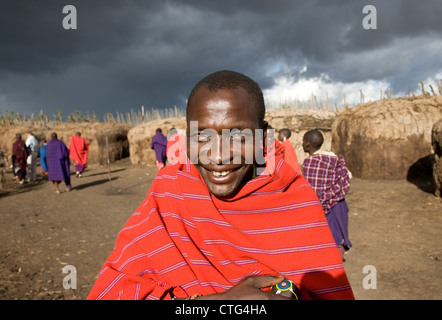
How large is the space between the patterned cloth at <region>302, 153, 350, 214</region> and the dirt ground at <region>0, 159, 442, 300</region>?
137cm

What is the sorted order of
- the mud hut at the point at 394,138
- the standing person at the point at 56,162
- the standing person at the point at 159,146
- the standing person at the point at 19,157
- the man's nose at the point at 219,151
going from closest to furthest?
the man's nose at the point at 219,151
the mud hut at the point at 394,138
the standing person at the point at 56,162
the standing person at the point at 159,146
the standing person at the point at 19,157

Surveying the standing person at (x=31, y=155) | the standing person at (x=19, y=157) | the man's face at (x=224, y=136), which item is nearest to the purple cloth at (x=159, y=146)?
the standing person at (x=19, y=157)

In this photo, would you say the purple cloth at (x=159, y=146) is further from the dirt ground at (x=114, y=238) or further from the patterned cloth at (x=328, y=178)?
the patterned cloth at (x=328, y=178)

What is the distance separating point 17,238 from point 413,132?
1072cm

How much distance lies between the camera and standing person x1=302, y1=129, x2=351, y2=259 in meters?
3.65

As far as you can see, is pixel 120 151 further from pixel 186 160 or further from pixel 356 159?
pixel 186 160

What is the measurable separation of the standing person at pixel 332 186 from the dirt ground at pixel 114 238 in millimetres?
982

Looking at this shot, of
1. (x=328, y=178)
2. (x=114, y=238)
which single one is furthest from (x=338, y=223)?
(x=114, y=238)

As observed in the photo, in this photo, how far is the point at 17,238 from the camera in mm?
6004

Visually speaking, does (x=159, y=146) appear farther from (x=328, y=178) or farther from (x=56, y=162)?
(x=328, y=178)

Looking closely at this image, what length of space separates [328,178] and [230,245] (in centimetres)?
257

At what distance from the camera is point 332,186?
3.67 m

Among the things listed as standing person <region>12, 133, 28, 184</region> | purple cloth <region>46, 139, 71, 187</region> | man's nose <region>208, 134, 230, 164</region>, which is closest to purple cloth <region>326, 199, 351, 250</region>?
man's nose <region>208, 134, 230, 164</region>

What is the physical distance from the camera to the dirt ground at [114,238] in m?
4.16
